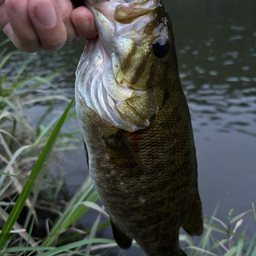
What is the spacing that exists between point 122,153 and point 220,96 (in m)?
4.93

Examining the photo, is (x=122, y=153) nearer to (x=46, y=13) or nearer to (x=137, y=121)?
(x=137, y=121)

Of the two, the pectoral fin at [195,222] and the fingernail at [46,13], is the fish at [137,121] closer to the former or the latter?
the pectoral fin at [195,222]

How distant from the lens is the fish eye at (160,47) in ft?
3.92

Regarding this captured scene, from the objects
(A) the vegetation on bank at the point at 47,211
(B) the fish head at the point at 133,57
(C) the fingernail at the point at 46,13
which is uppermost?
(C) the fingernail at the point at 46,13

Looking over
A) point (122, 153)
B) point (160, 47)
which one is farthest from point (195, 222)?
point (160, 47)

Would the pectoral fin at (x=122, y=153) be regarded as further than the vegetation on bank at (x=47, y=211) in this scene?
No

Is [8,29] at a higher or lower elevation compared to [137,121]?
higher

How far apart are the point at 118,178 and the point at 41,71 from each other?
717cm

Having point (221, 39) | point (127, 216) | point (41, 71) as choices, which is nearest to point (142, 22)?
point (127, 216)

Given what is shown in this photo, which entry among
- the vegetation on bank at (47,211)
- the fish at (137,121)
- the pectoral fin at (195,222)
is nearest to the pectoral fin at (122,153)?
the fish at (137,121)

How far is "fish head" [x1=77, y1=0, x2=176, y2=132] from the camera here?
108 centimetres

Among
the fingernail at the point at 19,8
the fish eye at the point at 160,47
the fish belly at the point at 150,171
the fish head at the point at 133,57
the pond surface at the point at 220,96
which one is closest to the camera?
the fingernail at the point at 19,8

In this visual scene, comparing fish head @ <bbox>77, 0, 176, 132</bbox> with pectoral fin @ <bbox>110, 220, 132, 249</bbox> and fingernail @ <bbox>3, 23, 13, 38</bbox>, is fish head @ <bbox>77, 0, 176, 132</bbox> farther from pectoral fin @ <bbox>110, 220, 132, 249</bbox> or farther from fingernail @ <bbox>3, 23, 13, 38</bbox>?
pectoral fin @ <bbox>110, 220, 132, 249</bbox>

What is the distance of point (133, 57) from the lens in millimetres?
1178
